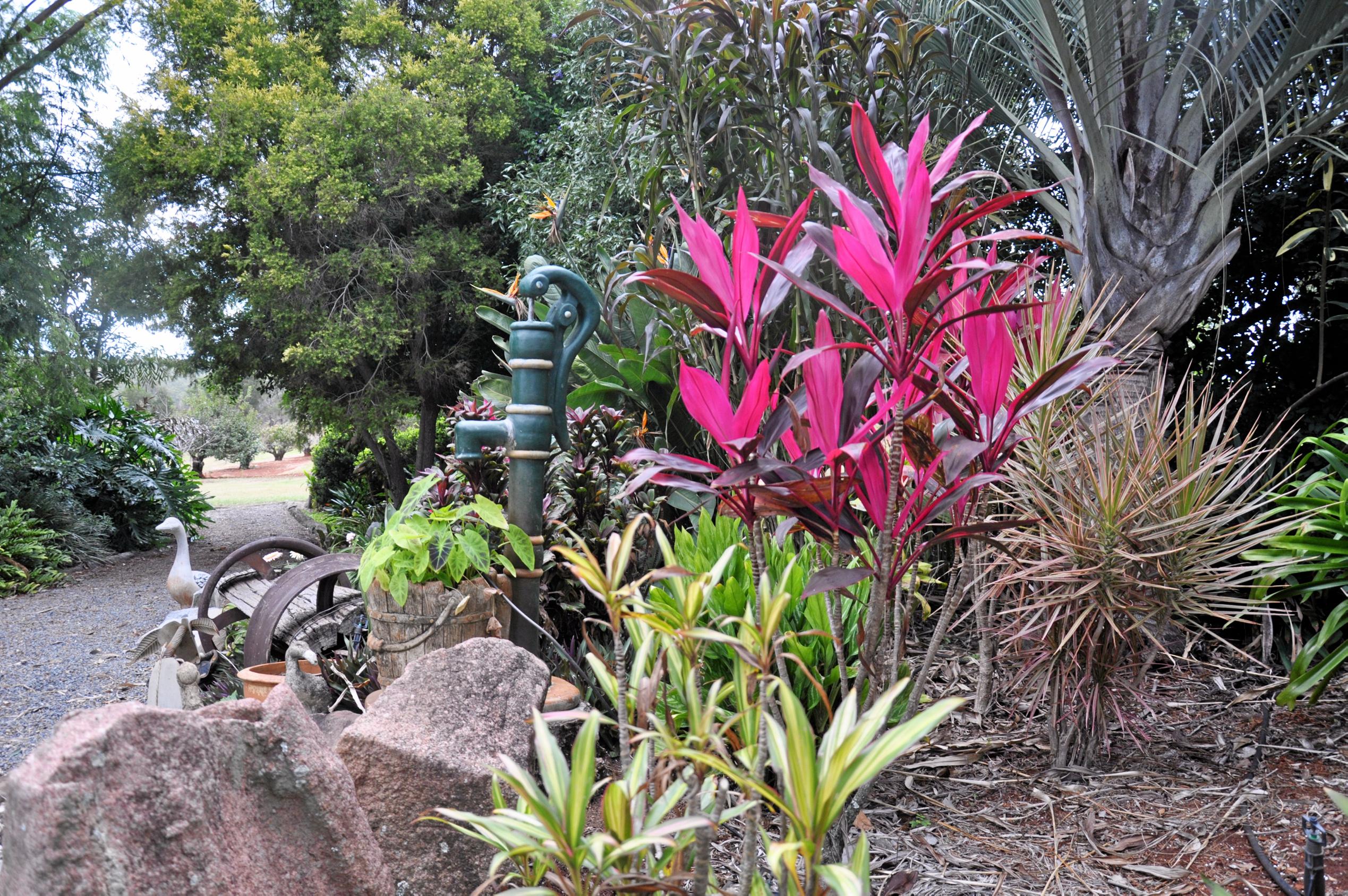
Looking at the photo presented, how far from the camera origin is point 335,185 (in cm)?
786

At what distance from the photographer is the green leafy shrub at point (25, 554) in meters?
6.36

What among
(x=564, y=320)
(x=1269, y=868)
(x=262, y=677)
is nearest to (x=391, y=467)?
(x=262, y=677)

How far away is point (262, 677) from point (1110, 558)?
221cm

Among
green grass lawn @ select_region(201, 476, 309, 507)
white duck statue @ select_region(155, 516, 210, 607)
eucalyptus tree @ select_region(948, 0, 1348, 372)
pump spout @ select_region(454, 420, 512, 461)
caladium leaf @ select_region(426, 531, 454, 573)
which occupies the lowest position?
green grass lawn @ select_region(201, 476, 309, 507)

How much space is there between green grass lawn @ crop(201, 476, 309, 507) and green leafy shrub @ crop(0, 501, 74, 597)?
8.29 metres

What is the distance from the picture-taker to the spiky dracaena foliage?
2002mm

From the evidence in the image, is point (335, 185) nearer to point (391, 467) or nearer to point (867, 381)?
point (391, 467)

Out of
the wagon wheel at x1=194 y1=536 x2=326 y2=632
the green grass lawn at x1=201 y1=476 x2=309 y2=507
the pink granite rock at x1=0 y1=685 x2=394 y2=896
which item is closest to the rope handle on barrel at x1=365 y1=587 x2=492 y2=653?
the wagon wheel at x1=194 y1=536 x2=326 y2=632

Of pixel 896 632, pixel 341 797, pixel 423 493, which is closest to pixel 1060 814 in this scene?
pixel 896 632

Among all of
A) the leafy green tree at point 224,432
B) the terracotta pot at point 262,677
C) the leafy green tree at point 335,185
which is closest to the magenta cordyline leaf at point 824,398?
the terracotta pot at point 262,677

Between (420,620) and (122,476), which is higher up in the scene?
(420,620)

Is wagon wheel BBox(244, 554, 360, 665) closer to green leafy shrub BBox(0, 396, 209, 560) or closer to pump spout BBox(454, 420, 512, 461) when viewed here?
pump spout BBox(454, 420, 512, 461)

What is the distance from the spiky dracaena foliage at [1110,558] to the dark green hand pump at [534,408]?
48.7 inches

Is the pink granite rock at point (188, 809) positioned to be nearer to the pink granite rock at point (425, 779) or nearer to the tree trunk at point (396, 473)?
the pink granite rock at point (425, 779)
